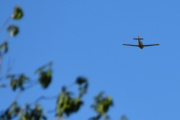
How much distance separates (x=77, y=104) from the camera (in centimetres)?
1938

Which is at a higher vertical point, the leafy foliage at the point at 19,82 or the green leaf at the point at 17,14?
the green leaf at the point at 17,14

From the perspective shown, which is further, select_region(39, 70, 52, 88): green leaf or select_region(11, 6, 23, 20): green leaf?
select_region(11, 6, 23, 20): green leaf

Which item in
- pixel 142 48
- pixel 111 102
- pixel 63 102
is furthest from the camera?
pixel 142 48

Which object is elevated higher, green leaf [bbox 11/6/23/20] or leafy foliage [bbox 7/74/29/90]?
green leaf [bbox 11/6/23/20]

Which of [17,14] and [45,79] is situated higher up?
[17,14]

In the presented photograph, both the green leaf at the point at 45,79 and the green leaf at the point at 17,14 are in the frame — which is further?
the green leaf at the point at 17,14

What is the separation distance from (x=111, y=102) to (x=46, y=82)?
421cm

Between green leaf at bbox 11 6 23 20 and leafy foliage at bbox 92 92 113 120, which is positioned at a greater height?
green leaf at bbox 11 6 23 20

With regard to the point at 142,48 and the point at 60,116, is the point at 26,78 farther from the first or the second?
the point at 142,48

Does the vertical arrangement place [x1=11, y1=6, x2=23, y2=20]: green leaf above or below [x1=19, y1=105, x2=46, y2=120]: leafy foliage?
above

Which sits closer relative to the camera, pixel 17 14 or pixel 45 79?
pixel 45 79

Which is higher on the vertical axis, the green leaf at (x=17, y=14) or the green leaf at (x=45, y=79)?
the green leaf at (x=17, y=14)

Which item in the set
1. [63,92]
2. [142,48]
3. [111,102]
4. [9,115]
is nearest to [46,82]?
[63,92]

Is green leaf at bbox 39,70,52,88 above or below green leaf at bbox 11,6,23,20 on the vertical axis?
below
